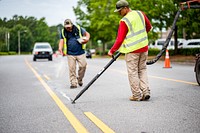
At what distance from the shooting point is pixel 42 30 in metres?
127

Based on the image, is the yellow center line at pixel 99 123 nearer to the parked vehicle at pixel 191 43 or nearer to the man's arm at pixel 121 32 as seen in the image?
the man's arm at pixel 121 32

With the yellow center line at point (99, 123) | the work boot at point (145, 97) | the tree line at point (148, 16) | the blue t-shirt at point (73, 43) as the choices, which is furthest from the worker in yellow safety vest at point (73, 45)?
the tree line at point (148, 16)

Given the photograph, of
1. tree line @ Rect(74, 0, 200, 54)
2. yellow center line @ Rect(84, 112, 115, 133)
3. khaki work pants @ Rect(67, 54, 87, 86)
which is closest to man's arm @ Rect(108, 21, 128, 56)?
yellow center line @ Rect(84, 112, 115, 133)

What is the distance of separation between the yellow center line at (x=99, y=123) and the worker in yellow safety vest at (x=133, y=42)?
1592mm

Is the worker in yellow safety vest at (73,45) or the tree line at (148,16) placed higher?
the tree line at (148,16)

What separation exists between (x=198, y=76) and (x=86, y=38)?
10.2 feet

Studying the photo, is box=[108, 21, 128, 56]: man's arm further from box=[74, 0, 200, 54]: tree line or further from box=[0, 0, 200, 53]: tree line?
box=[74, 0, 200, 54]: tree line

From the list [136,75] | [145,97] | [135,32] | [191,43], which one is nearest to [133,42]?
[135,32]

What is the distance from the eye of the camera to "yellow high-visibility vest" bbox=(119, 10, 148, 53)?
6.96 m

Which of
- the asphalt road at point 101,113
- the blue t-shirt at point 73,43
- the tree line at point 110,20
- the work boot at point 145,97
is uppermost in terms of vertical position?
the tree line at point 110,20

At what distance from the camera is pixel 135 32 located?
23.0 ft

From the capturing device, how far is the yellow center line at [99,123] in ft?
15.4

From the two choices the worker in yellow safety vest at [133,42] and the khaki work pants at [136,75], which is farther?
the khaki work pants at [136,75]

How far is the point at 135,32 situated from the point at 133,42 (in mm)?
196
